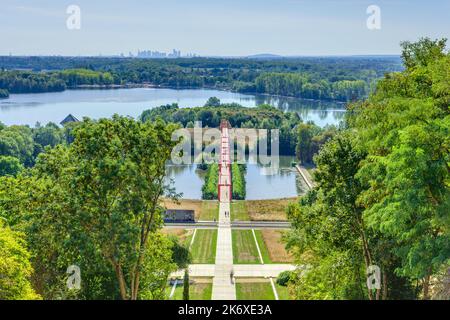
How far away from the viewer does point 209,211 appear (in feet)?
139

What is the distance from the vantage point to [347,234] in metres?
16.2

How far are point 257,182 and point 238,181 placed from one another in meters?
5.99

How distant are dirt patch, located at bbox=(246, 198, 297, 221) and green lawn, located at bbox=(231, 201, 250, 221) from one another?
1.13 ft

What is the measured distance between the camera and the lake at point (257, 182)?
166ft

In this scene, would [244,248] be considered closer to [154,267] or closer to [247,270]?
[247,270]

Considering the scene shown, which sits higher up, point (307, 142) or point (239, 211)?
point (307, 142)

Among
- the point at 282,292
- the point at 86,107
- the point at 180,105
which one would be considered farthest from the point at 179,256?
the point at 180,105

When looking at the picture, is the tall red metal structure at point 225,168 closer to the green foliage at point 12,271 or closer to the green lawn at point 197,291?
the green lawn at point 197,291

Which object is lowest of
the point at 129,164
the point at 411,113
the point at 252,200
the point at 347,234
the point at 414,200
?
the point at 252,200

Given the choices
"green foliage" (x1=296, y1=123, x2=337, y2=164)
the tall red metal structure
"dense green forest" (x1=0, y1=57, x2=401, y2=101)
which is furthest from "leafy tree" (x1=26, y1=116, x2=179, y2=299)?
"dense green forest" (x1=0, y1=57, x2=401, y2=101)

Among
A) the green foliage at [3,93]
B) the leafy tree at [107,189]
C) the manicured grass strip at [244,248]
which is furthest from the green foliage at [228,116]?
the leafy tree at [107,189]
